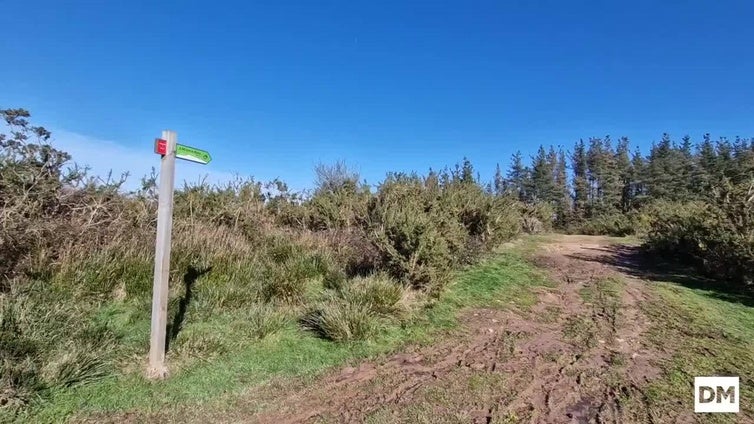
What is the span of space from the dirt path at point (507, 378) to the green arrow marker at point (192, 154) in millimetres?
2168

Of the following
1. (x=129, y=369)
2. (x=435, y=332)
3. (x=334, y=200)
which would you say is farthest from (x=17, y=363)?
(x=334, y=200)

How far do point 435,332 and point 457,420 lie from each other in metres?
1.80

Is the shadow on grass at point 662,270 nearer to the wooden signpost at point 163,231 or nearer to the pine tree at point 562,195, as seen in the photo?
the wooden signpost at point 163,231

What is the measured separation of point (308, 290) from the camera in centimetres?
583

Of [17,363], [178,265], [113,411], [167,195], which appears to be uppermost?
[167,195]

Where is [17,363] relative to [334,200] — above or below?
below

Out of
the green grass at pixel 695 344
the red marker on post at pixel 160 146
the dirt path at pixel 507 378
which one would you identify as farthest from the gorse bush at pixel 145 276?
the green grass at pixel 695 344

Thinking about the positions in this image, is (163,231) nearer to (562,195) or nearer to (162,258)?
(162,258)

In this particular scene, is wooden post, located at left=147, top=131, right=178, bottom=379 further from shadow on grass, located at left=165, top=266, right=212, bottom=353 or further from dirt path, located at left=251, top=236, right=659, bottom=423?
dirt path, located at left=251, top=236, right=659, bottom=423

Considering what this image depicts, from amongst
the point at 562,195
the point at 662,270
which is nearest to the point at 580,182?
the point at 562,195

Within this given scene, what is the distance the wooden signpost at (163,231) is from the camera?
3344 mm

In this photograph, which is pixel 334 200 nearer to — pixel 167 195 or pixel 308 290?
pixel 308 290

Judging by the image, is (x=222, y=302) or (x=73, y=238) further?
(x=73, y=238)

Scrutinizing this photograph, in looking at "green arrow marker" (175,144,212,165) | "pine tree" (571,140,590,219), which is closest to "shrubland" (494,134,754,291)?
"pine tree" (571,140,590,219)
